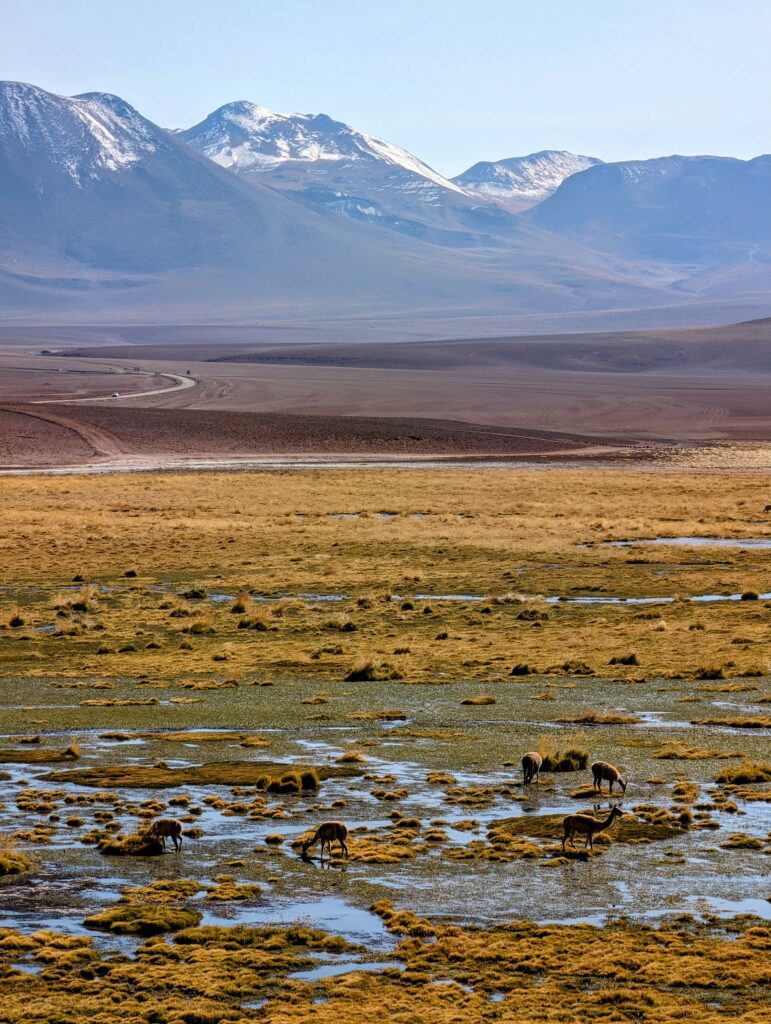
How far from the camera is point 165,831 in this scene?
16.4 metres

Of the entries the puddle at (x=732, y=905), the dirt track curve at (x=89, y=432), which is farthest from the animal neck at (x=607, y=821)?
the dirt track curve at (x=89, y=432)

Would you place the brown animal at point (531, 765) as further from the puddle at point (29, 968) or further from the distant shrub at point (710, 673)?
the distant shrub at point (710, 673)

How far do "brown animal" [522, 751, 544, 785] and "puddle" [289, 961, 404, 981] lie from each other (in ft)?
20.3

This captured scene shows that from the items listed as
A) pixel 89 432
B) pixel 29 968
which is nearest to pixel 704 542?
pixel 29 968

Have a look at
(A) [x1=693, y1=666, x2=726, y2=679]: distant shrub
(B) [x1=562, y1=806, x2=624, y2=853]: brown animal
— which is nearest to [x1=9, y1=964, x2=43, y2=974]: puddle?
(B) [x1=562, y1=806, x2=624, y2=853]: brown animal

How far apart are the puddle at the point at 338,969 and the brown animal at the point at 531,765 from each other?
243 inches

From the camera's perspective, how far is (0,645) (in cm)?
3136

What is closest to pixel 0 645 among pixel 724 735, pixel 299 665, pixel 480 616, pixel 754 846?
pixel 299 665

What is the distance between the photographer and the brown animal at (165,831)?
16.3m

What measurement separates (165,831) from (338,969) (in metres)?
3.91

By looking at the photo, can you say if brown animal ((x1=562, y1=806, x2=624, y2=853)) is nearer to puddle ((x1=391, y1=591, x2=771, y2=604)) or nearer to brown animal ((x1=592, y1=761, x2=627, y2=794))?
brown animal ((x1=592, y1=761, x2=627, y2=794))

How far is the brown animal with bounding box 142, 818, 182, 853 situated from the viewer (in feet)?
53.5

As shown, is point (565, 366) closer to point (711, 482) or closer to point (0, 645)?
point (711, 482)

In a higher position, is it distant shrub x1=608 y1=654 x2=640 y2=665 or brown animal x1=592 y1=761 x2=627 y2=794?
brown animal x1=592 y1=761 x2=627 y2=794
